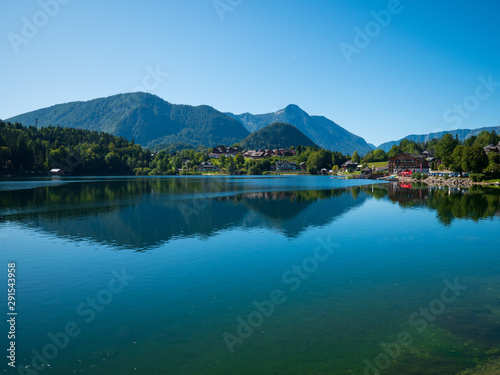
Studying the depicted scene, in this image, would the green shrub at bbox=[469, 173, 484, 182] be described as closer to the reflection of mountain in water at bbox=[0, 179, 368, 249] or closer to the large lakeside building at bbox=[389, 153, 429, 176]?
the reflection of mountain in water at bbox=[0, 179, 368, 249]

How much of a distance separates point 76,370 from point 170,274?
32.5ft

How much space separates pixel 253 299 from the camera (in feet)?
54.0

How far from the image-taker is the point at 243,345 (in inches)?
482

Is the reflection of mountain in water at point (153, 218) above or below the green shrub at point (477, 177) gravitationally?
below

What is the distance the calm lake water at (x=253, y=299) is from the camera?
1142cm

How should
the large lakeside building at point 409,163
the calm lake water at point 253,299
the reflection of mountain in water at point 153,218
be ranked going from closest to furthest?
the calm lake water at point 253,299
the reflection of mountain in water at point 153,218
the large lakeside building at point 409,163

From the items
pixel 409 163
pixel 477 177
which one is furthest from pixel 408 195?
pixel 409 163

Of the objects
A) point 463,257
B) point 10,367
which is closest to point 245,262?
point 10,367

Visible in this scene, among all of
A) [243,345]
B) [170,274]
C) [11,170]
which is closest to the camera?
[243,345]

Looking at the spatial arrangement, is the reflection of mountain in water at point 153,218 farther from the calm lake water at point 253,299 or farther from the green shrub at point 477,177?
the green shrub at point 477,177

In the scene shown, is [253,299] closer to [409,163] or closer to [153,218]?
[153,218]

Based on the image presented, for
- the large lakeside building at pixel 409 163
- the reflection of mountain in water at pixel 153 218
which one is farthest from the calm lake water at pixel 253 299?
the large lakeside building at pixel 409 163

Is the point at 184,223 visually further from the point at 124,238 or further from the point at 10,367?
the point at 10,367

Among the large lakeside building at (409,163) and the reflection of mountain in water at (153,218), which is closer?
the reflection of mountain in water at (153,218)
